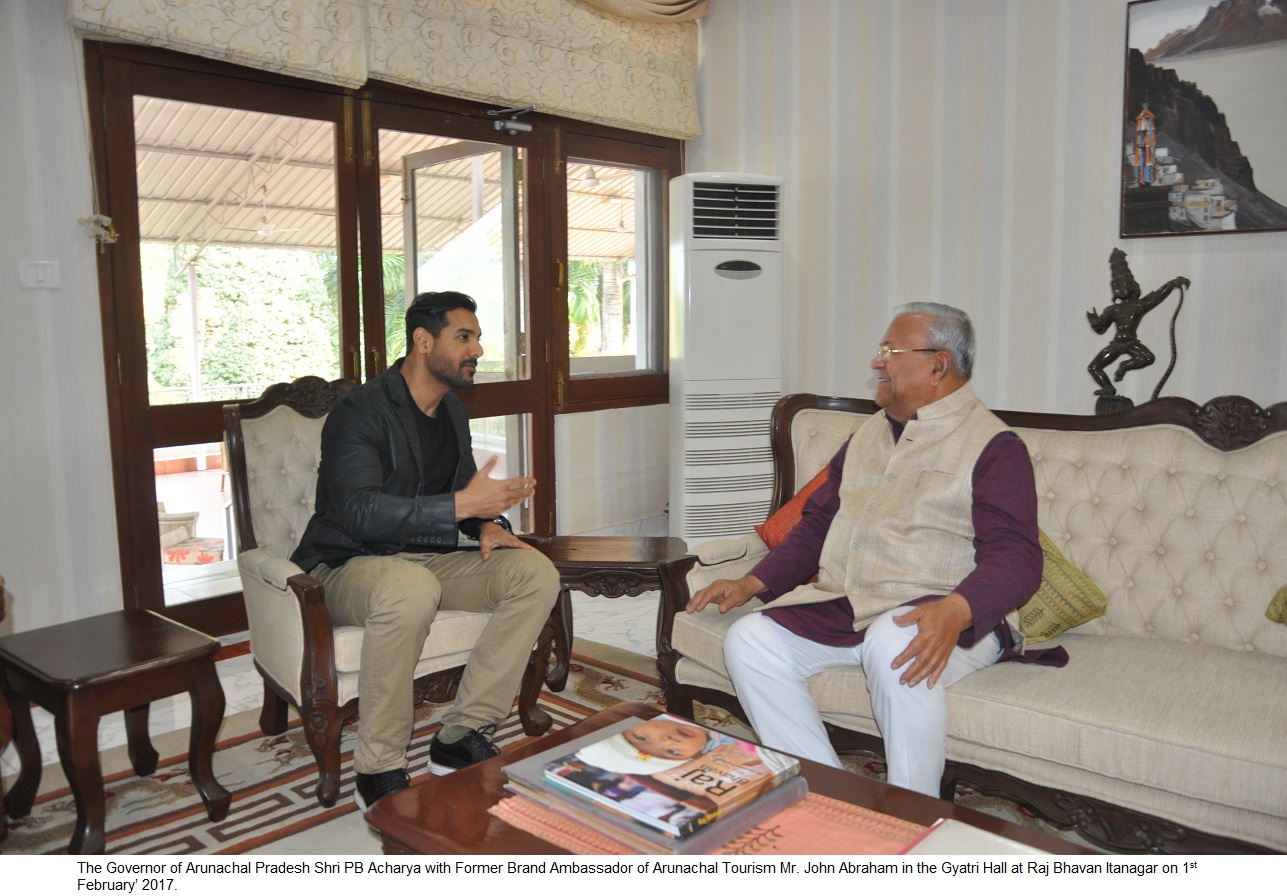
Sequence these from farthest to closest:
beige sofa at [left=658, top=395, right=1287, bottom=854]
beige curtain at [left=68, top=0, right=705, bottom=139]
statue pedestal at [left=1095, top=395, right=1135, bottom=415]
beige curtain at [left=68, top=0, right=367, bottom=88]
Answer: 1. beige curtain at [left=68, top=0, right=705, bottom=139]
2. beige curtain at [left=68, top=0, right=367, bottom=88]
3. statue pedestal at [left=1095, top=395, right=1135, bottom=415]
4. beige sofa at [left=658, top=395, right=1287, bottom=854]

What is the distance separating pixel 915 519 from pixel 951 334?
41 cm

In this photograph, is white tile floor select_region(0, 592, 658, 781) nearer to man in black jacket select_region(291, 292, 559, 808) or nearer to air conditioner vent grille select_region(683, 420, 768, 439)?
man in black jacket select_region(291, 292, 559, 808)

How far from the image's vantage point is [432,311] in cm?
258

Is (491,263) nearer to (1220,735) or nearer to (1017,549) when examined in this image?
(1017,549)

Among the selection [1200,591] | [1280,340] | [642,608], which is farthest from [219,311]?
[1280,340]

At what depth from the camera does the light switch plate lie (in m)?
3.12

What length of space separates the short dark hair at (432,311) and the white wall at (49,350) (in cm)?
139

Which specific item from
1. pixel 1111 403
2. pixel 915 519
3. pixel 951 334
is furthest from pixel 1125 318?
pixel 915 519

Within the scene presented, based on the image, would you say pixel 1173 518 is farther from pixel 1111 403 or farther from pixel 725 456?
pixel 725 456

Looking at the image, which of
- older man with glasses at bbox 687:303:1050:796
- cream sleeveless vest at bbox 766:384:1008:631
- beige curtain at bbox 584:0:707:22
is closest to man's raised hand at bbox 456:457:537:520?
older man with glasses at bbox 687:303:1050:796

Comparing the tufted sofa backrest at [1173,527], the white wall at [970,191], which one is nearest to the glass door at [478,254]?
the white wall at [970,191]

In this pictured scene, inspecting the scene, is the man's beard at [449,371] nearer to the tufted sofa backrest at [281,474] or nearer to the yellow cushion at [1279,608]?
the tufted sofa backrest at [281,474]

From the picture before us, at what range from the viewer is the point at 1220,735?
5.52 ft

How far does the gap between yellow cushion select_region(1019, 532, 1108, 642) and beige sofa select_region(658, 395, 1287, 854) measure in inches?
2.9
